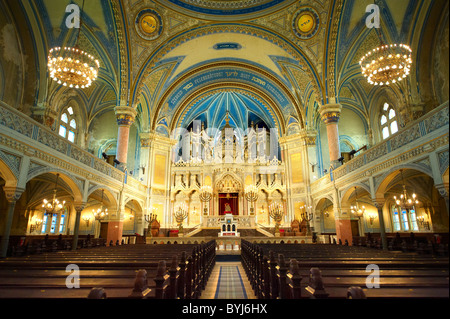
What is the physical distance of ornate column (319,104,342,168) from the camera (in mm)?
17719

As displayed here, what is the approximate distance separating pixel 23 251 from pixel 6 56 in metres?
9.86

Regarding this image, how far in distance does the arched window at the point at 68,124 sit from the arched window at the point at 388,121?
24.0m

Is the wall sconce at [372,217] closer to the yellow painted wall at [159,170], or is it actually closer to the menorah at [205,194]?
the menorah at [205,194]

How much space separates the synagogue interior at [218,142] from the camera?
7.62 metres

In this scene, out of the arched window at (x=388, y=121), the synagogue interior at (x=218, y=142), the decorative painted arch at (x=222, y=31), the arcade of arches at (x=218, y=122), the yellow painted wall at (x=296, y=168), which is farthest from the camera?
the yellow painted wall at (x=296, y=168)

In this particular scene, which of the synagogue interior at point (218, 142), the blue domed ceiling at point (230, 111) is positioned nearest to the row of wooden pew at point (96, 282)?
the synagogue interior at point (218, 142)

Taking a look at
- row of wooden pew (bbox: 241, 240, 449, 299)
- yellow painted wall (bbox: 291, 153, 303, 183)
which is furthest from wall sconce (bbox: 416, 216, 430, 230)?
row of wooden pew (bbox: 241, 240, 449, 299)

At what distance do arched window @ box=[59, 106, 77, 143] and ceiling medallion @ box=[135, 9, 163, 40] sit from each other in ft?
26.6

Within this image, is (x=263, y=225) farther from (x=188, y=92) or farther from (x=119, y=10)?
(x=119, y=10)

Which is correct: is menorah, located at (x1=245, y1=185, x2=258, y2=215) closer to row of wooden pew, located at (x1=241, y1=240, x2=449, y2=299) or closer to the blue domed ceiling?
the blue domed ceiling

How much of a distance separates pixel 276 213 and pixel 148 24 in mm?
17024

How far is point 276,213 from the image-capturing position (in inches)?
869
